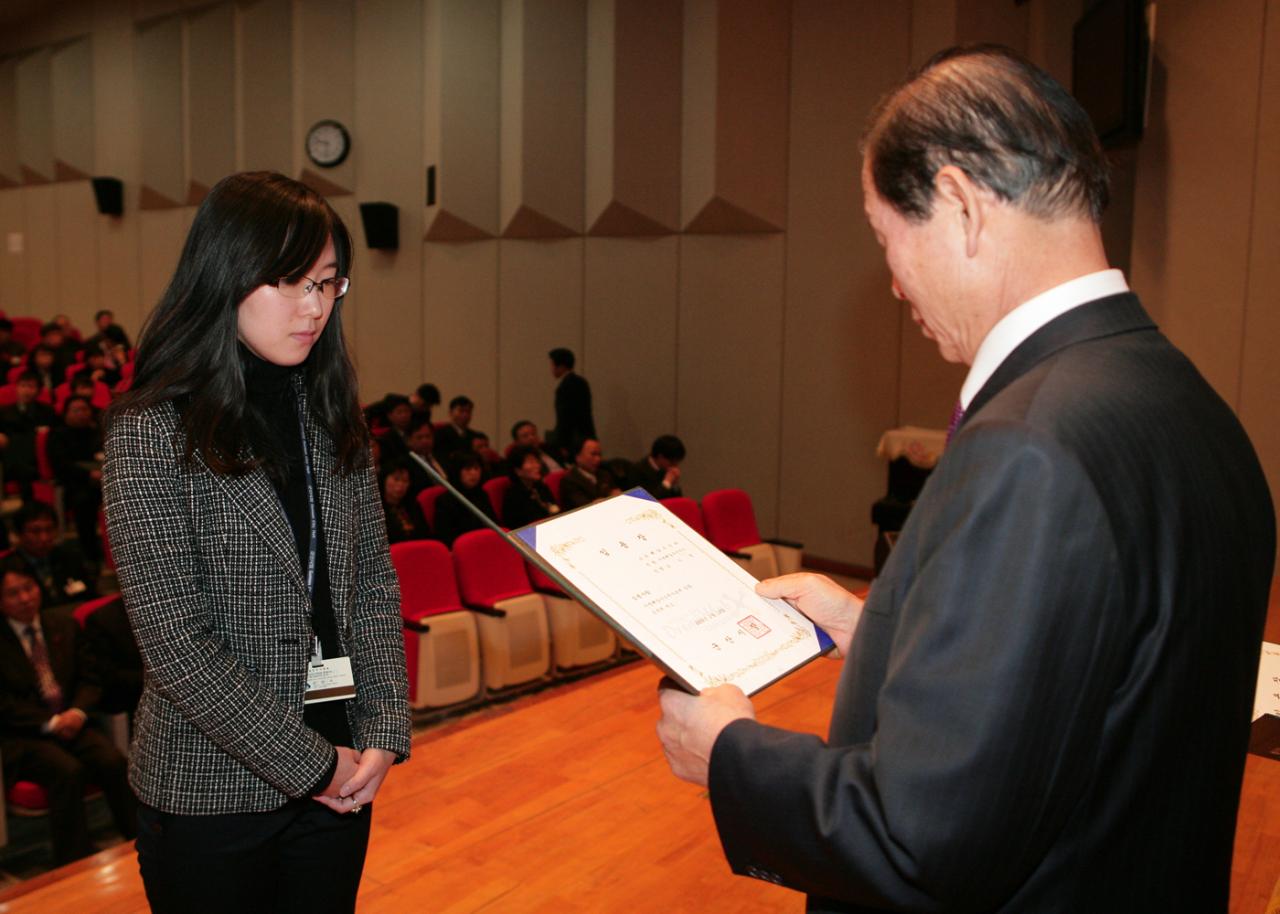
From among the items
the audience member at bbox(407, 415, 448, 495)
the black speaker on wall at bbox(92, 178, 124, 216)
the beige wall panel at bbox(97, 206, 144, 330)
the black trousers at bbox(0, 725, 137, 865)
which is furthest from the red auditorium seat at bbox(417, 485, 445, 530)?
the black speaker on wall at bbox(92, 178, 124, 216)

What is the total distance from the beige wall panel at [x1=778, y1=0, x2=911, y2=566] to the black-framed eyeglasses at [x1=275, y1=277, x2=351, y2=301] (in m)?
6.18

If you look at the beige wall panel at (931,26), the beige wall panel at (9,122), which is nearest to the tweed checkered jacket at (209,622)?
the beige wall panel at (931,26)

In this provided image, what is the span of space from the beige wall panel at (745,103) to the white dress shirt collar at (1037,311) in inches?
283

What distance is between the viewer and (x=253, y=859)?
1.51 meters

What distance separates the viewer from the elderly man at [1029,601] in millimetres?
800

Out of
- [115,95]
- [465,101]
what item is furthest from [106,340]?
[465,101]

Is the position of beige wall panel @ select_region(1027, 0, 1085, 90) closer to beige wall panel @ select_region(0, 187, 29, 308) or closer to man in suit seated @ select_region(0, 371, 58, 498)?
man in suit seated @ select_region(0, 371, 58, 498)

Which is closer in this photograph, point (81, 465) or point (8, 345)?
point (81, 465)

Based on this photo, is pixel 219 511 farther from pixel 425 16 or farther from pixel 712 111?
pixel 425 16

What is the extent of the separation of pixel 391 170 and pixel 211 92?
11.6 ft

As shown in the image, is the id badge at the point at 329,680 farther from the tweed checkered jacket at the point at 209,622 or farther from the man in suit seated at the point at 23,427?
the man in suit seated at the point at 23,427

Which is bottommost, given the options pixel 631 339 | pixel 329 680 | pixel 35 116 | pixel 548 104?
pixel 329 680

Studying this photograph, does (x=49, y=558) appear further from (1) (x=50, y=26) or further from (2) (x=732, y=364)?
(1) (x=50, y=26)

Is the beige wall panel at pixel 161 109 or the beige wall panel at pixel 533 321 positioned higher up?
the beige wall panel at pixel 161 109
